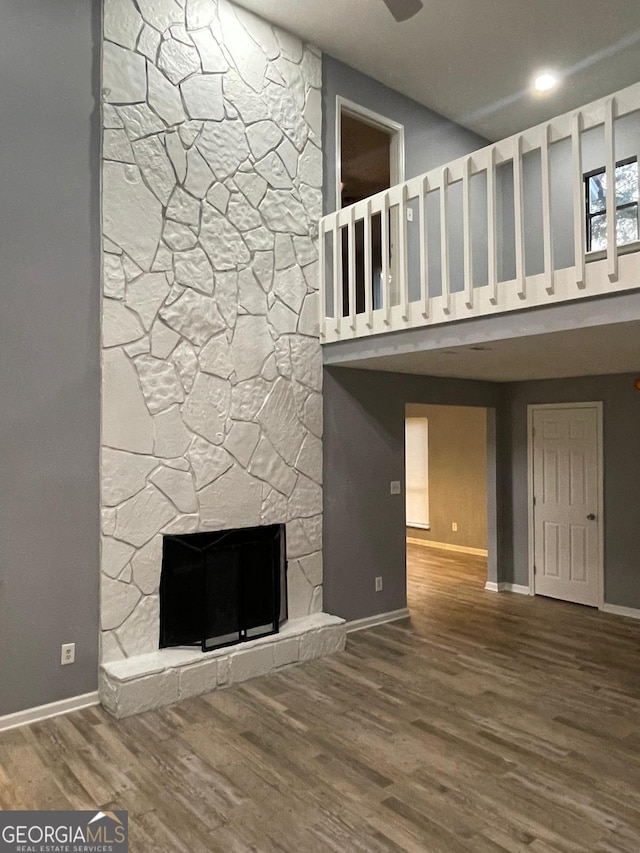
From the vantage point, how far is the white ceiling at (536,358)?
3.70m

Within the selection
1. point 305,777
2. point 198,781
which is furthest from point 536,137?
point 198,781

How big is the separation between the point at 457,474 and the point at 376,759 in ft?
20.3

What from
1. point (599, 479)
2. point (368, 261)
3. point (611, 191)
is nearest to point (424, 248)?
point (368, 261)

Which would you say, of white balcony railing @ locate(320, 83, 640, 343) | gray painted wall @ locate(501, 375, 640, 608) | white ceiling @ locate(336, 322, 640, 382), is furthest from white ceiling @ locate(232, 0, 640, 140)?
gray painted wall @ locate(501, 375, 640, 608)

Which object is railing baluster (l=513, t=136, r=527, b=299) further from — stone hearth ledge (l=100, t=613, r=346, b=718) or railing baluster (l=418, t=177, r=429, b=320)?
stone hearth ledge (l=100, t=613, r=346, b=718)

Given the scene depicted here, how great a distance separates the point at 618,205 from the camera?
5.98 m

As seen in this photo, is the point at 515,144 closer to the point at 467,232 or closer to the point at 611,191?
the point at 467,232

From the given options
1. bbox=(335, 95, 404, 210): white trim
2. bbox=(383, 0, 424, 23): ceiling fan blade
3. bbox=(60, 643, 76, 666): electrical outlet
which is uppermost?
bbox=(335, 95, 404, 210): white trim

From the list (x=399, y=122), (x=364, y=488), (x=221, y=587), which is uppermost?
(x=399, y=122)

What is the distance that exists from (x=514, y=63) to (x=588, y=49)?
61 cm

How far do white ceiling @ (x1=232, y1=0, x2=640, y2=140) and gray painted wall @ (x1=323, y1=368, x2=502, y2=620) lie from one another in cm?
274

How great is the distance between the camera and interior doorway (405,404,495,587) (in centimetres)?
870

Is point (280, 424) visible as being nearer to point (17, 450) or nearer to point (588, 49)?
point (17, 450)

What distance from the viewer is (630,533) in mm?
5723
